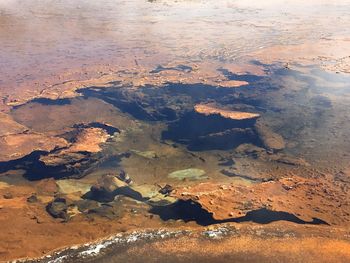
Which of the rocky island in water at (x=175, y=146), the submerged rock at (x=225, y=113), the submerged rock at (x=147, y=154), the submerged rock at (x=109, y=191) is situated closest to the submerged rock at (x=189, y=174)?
the rocky island in water at (x=175, y=146)

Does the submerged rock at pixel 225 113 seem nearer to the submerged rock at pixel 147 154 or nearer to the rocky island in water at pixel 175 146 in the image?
the rocky island in water at pixel 175 146

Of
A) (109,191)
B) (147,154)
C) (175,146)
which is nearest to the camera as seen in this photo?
(109,191)

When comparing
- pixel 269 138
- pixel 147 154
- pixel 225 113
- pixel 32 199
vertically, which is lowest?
pixel 32 199

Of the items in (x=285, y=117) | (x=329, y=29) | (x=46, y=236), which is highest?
(x=329, y=29)

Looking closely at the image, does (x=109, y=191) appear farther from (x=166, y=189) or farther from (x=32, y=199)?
(x=32, y=199)

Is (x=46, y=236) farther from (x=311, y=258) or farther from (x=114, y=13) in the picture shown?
(x=114, y=13)

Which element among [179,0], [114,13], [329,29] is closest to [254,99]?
[329,29]

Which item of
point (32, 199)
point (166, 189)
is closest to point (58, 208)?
point (32, 199)
